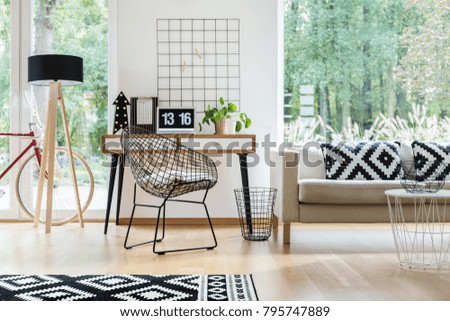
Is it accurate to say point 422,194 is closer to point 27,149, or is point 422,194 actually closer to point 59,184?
point 59,184

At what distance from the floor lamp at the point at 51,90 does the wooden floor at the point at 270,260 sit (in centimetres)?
28

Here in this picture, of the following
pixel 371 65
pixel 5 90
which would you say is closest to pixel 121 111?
pixel 5 90

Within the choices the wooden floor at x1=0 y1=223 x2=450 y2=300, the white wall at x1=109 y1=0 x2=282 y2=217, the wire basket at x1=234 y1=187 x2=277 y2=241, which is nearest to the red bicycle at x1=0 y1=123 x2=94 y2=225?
the wooden floor at x1=0 y1=223 x2=450 y2=300

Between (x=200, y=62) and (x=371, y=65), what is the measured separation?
5.25 ft

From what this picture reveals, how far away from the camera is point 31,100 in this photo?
534cm

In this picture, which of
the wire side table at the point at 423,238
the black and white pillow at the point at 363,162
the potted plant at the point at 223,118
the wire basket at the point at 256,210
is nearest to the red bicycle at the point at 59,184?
the potted plant at the point at 223,118

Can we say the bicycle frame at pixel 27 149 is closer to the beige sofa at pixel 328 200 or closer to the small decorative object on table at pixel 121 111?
the small decorative object on table at pixel 121 111

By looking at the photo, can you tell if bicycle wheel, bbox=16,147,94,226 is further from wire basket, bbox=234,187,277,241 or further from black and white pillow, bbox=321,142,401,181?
black and white pillow, bbox=321,142,401,181

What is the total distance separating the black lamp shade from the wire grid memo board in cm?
75

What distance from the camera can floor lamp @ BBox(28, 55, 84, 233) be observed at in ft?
15.7

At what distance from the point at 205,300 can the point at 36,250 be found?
1771 millimetres

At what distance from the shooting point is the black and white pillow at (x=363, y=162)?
4.60 meters
